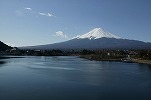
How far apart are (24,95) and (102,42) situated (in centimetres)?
13372

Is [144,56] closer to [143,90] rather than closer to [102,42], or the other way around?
[143,90]

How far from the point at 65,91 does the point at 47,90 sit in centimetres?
76

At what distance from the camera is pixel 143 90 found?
12.0 m

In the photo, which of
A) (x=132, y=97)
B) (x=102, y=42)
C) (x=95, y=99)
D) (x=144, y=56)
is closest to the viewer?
(x=95, y=99)

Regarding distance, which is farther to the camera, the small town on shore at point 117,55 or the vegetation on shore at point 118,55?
the vegetation on shore at point 118,55

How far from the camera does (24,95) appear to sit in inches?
407

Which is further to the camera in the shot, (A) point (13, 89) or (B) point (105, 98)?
(A) point (13, 89)

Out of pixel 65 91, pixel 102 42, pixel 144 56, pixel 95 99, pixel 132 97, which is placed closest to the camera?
pixel 95 99

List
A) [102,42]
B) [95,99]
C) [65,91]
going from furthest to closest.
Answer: [102,42] < [65,91] < [95,99]

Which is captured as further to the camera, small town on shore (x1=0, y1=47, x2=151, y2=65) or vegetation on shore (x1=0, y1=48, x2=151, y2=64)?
vegetation on shore (x1=0, y1=48, x2=151, y2=64)

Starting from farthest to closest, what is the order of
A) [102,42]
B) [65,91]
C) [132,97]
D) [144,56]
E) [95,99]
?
[102,42] → [144,56] → [65,91] → [132,97] → [95,99]

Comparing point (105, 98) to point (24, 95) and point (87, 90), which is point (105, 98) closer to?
point (87, 90)

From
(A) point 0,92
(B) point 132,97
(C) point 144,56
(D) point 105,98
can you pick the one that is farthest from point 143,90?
(C) point 144,56

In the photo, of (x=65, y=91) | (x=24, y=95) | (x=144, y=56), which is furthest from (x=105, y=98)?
(x=144, y=56)
